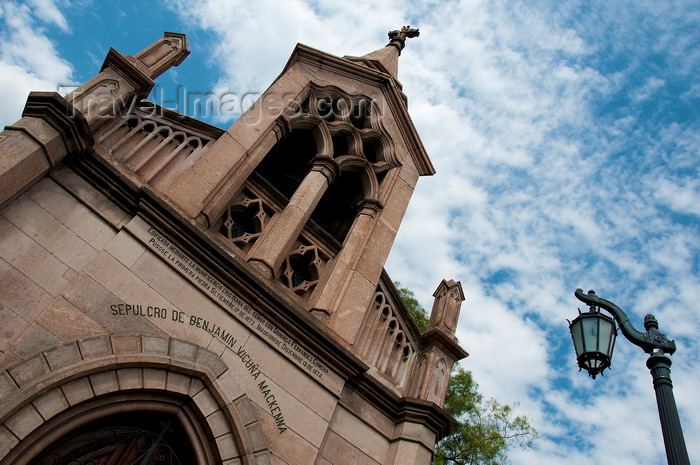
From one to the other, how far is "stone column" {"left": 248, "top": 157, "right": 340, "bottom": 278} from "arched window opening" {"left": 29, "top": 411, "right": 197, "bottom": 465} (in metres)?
2.42

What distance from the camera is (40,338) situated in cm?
513

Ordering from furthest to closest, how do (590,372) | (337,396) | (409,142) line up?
(409,142)
(337,396)
(590,372)

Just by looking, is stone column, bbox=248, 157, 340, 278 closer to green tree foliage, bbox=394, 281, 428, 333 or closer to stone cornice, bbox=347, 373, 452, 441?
stone cornice, bbox=347, 373, 452, 441

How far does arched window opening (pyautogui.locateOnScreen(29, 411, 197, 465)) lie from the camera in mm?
5113

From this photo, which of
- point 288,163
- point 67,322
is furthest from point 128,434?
point 288,163

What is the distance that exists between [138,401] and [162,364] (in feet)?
1.44

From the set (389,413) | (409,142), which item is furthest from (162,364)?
(409,142)

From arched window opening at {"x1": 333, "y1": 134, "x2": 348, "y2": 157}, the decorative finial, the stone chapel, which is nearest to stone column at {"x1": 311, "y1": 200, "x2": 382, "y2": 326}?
the stone chapel

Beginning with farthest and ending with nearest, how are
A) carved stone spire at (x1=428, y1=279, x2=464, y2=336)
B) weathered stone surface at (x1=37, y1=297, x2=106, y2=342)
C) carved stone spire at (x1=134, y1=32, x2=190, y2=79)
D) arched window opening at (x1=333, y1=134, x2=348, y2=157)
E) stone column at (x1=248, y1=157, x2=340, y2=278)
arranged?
arched window opening at (x1=333, y1=134, x2=348, y2=157)
carved stone spire at (x1=428, y1=279, x2=464, y2=336)
carved stone spire at (x1=134, y1=32, x2=190, y2=79)
stone column at (x1=248, y1=157, x2=340, y2=278)
weathered stone surface at (x1=37, y1=297, x2=106, y2=342)

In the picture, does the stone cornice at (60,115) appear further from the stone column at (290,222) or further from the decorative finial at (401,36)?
the decorative finial at (401,36)

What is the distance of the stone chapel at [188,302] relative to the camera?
5.29 meters

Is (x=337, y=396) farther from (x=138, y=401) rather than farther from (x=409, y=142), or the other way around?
(x=409, y=142)

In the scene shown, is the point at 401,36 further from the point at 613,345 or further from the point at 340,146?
the point at 613,345

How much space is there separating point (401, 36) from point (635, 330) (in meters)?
11.1
